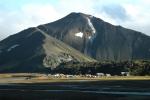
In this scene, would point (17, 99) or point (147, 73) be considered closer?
point (17, 99)

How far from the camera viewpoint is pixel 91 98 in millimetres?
75688

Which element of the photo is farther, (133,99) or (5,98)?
(5,98)

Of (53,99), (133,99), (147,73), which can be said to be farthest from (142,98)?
(147,73)

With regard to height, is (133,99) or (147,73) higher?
(147,73)

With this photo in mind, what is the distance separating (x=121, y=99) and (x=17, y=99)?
16.4 m

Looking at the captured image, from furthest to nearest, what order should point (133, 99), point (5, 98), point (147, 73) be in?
point (147, 73), point (5, 98), point (133, 99)

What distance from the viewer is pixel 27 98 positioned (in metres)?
77.8

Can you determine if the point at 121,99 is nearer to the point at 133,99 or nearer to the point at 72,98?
the point at 133,99

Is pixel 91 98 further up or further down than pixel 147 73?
further down

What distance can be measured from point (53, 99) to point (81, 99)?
15.7ft

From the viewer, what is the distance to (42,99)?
76.2 metres

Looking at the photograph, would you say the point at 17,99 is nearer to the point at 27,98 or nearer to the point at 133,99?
the point at 27,98

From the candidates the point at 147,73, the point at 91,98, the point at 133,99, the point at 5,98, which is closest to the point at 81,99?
the point at 91,98

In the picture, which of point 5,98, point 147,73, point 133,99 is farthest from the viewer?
point 147,73
